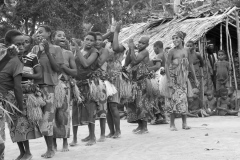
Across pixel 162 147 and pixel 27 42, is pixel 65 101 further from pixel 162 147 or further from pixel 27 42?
pixel 162 147

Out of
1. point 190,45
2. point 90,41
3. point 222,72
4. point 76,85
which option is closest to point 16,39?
point 76,85

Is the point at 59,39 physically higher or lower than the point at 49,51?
higher

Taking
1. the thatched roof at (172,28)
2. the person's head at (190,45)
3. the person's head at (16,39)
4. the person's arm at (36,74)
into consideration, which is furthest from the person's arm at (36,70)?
the thatched roof at (172,28)

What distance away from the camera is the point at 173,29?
12461 millimetres

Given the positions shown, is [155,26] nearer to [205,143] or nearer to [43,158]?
[205,143]

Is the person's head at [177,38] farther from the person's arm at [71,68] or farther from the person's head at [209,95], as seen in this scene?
the person's head at [209,95]

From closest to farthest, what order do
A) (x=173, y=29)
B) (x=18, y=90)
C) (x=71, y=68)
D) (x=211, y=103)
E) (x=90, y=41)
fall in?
(x=18, y=90) → (x=71, y=68) → (x=90, y=41) → (x=211, y=103) → (x=173, y=29)

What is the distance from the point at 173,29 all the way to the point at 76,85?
643 centimetres

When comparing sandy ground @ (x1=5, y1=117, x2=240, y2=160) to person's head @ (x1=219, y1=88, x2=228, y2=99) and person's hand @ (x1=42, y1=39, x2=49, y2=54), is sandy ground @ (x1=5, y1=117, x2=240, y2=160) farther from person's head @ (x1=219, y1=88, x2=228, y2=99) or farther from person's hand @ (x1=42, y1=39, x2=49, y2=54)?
person's head @ (x1=219, y1=88, x2=228, y2=99)

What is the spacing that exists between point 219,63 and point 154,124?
381 centimetres

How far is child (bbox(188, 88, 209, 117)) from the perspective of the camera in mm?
10938

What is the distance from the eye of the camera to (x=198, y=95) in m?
11.2

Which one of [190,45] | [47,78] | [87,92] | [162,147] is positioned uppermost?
[190,45]

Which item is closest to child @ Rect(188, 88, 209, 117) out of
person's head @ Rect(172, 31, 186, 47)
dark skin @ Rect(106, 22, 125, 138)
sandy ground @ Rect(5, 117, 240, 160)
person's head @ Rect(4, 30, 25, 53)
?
sandy ground @ Rect(5, 117, 240, 160)
